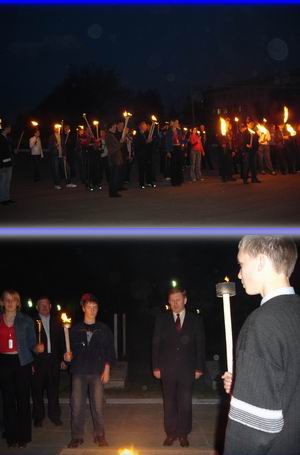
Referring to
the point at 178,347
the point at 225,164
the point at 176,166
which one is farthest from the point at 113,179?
the point at 178,347

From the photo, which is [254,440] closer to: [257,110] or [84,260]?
[84,260]

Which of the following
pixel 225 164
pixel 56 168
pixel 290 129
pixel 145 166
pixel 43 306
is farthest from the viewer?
pixel 290 129

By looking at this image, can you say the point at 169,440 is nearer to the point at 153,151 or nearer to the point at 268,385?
the point at 268,385

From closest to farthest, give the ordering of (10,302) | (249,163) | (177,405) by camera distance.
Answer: (10,302), (177,405), (249,163)

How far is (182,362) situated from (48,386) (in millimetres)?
1460

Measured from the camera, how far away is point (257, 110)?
17.6 meters

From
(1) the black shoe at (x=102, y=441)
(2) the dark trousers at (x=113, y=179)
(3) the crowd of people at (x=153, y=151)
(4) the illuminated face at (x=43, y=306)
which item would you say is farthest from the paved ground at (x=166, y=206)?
(1) the black shoe at (x=102, y=441)

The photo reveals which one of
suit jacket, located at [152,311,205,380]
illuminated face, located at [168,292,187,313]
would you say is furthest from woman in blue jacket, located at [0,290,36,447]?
illuminated face, located at [168,292,187,313]

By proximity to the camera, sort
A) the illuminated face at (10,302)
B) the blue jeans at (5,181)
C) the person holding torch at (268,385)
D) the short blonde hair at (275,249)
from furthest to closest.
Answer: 1. the blue jeans at (5,181)
2. the illuminated face at (10,302)
3. the short blonde hair at (275,249)
4. the person holding torch at (268,385)

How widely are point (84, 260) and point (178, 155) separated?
3735 mm

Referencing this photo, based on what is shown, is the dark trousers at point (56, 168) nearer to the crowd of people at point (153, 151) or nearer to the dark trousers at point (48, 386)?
the crowd of people at point (153, 151)

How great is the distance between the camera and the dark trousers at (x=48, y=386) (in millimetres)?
5742

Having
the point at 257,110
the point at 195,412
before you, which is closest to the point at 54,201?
the point at 195,412

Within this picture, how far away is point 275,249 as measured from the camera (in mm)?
1896
